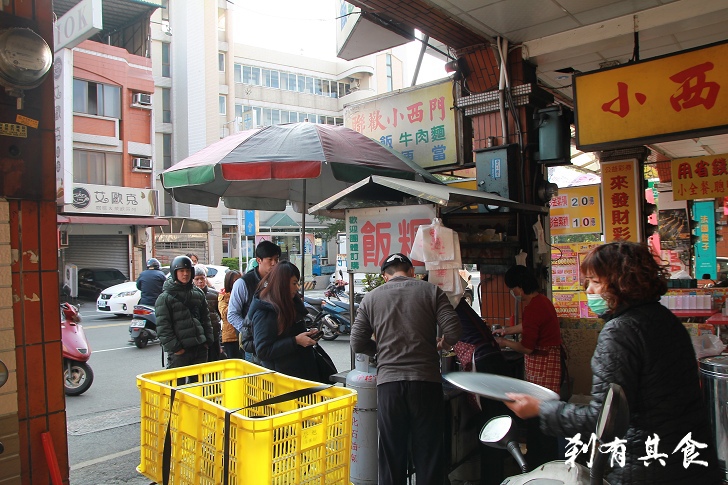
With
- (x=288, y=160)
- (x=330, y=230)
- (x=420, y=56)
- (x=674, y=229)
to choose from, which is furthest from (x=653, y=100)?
(x=330, y=230)

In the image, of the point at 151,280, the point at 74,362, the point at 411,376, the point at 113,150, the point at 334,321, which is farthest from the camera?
the point at 113,150

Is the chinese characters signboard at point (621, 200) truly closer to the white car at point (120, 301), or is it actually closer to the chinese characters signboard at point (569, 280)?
the chinese characters signboard at point (569, 280)

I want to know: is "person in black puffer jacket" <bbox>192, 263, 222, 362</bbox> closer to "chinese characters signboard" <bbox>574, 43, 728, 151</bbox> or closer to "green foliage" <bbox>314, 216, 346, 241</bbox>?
"chinese characters signboard" <bbox>574, 43, 728, 151</bbox>

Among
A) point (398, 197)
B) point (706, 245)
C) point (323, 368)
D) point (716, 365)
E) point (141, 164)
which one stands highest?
point (141, 164)

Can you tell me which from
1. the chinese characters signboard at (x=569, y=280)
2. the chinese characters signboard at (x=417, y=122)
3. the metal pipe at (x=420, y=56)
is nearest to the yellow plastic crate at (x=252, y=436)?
the chinese characters signboard at (x=417, y=122)

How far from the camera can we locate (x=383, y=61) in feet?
134

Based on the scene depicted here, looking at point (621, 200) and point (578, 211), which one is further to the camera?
point (578, 211)

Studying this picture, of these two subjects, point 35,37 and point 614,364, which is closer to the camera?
point 614,364

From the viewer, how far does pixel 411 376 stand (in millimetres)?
3275

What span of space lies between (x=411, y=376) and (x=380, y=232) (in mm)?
1468

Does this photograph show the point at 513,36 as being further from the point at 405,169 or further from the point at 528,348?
the point at 528,348

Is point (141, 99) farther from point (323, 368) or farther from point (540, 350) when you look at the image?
point (540, 350)

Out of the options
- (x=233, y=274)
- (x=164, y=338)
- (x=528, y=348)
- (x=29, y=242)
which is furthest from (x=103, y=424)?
(x=528, y=348)

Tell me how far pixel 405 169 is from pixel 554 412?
3694 millimetres
